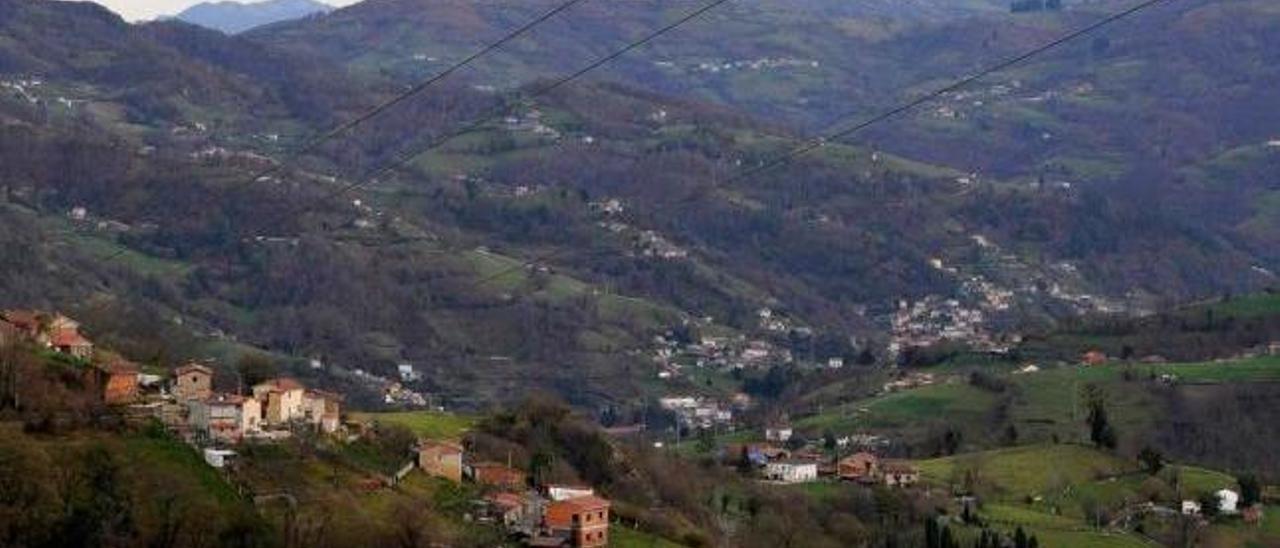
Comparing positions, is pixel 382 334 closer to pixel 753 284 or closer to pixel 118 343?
pixel 753 284

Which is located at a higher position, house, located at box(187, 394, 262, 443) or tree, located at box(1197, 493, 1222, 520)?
house, located at box(187, 394, 262, 443)

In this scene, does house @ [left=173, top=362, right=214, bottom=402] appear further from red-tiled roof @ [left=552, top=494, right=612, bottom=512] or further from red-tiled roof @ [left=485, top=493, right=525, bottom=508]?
red-tiled roof @ [left=552, top=494, right=612, bottom=512]

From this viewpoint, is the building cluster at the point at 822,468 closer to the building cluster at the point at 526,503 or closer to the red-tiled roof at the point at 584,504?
the building cluster at the point at 526,503

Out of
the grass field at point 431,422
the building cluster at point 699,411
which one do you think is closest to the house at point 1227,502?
the grass field at point 431,422

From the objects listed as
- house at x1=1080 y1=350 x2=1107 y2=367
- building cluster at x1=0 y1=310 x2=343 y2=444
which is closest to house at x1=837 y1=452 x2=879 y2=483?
building cluster at x1=0 y1=310 x2=343 y2=444

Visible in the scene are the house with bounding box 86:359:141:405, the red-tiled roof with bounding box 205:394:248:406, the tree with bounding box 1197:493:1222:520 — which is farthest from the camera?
the tree with bounding box 1197:493:1222:520

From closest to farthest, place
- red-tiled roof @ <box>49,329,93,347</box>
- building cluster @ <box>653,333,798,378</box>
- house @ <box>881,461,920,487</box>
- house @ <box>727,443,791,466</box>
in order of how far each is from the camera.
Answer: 1. red-tiled roof @ <box>49,329,93,347</box>
2. house @ <box>881,461,920,487</box>
3. house @ <box>727,443,791,466</box>
4. building cluster @ <box>653,333,798,378</box>

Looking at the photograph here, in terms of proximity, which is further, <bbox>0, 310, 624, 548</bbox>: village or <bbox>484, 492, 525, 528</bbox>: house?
<bbox>484, 492, 525, 528</bbox>: house

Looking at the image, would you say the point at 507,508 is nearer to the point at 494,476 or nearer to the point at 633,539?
the point at 633,539

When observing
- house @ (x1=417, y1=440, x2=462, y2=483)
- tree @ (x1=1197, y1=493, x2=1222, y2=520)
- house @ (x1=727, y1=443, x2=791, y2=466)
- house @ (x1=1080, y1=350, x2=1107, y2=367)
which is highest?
house @ (x1=1080, y1=350, x2=1107, y2=367)
